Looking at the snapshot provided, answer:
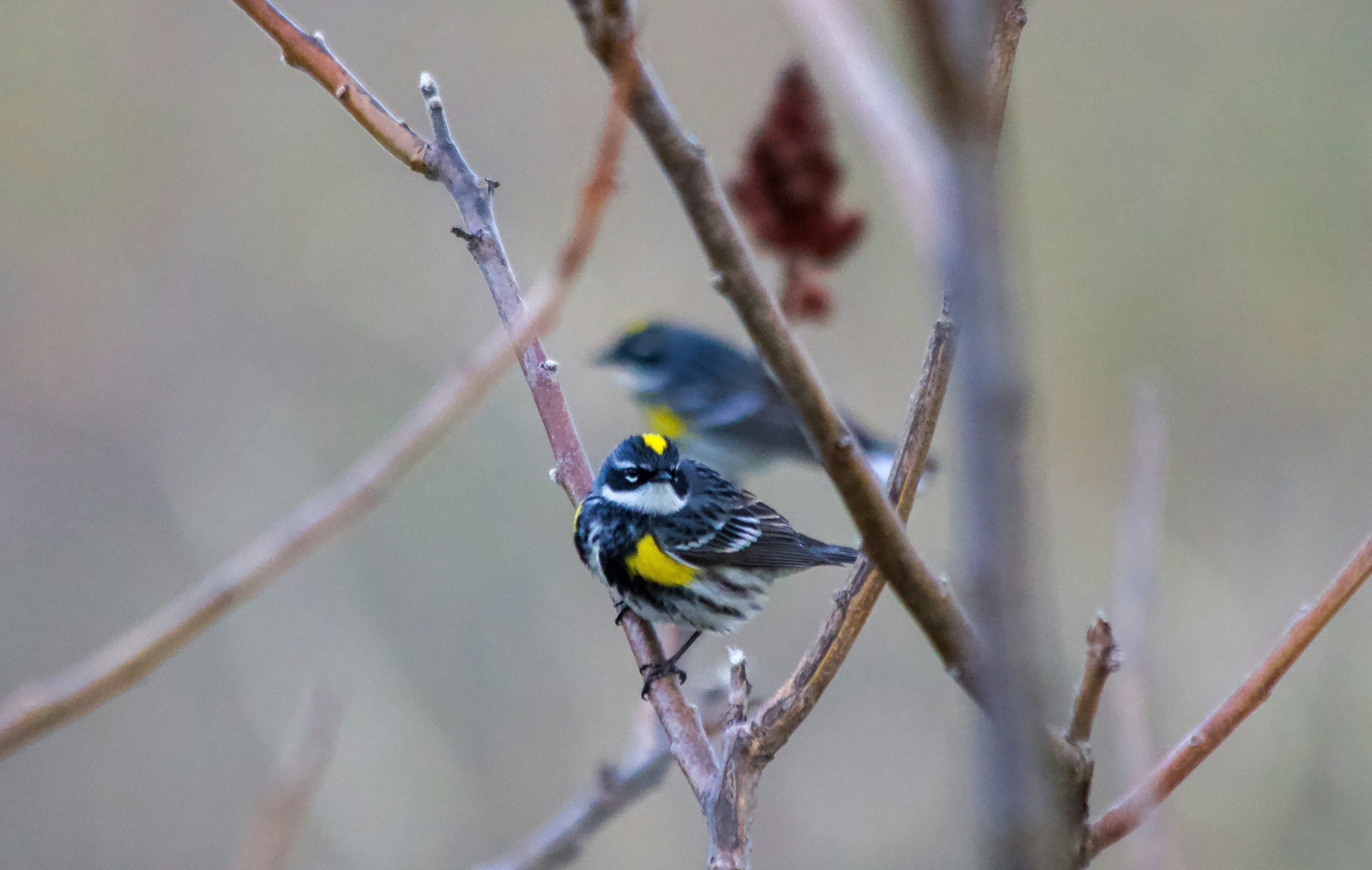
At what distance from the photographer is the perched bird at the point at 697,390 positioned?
3.59 metres

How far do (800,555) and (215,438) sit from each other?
257cm

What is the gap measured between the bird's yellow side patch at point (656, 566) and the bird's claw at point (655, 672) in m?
0.57

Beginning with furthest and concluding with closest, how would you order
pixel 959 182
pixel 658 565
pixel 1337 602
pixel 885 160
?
1. pixel 658 565
2. pixel 1337 602
3. pixel 885 160
4. pixel 959 182

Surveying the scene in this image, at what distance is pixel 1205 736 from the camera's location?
79 cm

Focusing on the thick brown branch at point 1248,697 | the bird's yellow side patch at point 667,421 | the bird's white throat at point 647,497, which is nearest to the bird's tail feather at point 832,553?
the bird's white throat at point 647,497

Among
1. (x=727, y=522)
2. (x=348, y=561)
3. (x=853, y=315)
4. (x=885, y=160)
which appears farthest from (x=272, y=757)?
(x=885, y=160)

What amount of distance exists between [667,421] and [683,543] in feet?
3.82

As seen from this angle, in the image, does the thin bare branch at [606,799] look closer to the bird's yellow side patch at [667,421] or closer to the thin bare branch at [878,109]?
the thin bare branch at [878,109]

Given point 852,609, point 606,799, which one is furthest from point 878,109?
point 606,799

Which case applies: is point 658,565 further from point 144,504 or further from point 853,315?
point 144,504

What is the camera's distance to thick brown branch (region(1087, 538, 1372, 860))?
2.55 feet

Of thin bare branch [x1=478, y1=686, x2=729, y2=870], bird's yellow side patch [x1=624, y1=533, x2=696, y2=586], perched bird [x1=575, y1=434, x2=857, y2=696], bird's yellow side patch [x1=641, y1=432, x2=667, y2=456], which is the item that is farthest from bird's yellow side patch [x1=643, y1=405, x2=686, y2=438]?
thin bare branch [x1=478, y1=686, x2=729, y2=870]

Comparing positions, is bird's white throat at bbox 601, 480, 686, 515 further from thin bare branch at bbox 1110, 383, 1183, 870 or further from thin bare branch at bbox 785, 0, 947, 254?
thin bare branch at bbox 785, 0, 947, 254

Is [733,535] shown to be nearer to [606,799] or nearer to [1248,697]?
[606,799]
